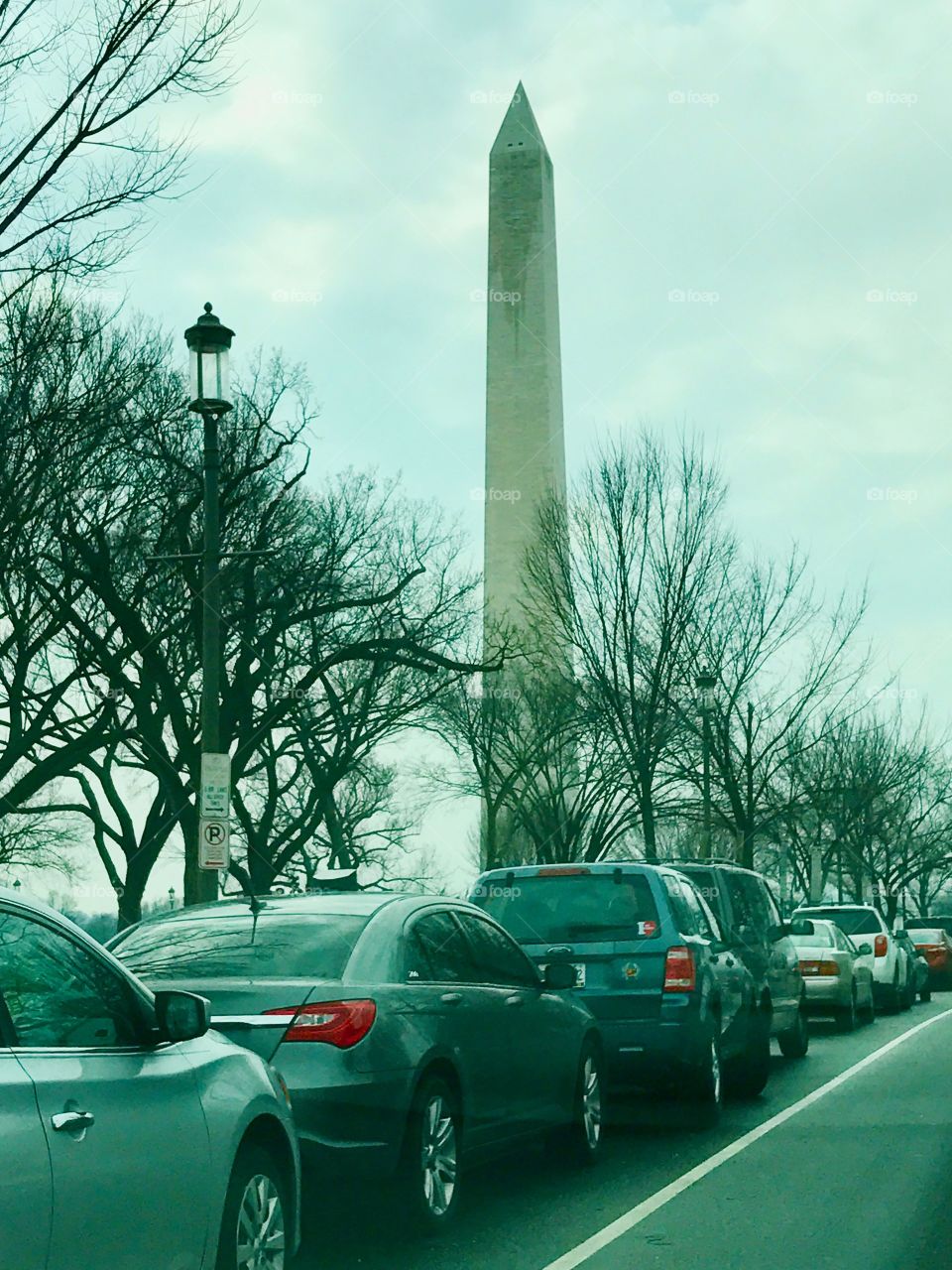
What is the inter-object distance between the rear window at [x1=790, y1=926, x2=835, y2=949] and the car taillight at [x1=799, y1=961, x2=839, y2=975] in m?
0.54

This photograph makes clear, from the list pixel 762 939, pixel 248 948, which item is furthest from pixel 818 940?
pixel 248 948

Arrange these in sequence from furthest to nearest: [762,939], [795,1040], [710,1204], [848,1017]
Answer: [848,1017] < [795,1040] < [762,939] < [710,1204]

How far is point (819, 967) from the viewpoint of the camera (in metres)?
21.2

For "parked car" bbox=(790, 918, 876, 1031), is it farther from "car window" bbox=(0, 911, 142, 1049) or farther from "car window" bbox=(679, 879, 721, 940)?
"car window" bbox=(0, 911, 142, 1049)

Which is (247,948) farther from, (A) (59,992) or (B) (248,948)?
(A) (59,992)

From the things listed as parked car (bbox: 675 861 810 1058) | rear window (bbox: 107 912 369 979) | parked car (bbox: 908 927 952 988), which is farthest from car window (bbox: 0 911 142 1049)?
parked car (bbox: 908 927 952 988)

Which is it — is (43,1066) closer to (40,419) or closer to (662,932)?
(662,932)

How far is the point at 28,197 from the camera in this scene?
9.82 metres

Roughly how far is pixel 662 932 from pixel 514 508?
28033 mm

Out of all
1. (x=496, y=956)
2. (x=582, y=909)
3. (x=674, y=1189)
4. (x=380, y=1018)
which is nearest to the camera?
(x=380, y=1018)

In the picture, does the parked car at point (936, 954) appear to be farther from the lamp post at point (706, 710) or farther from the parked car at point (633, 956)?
the parked car at point (633, 956)

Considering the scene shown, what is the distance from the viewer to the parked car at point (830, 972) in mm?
21016

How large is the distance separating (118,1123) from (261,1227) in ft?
3.71

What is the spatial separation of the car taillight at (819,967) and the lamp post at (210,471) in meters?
8.80
